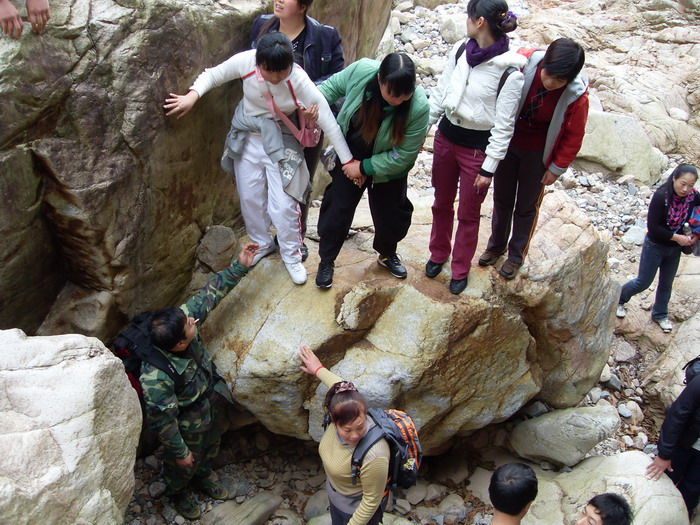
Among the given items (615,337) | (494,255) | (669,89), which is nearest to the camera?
(494,255)

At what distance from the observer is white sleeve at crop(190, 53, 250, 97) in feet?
13.2

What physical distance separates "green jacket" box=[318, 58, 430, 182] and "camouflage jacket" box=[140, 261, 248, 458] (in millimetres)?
1307

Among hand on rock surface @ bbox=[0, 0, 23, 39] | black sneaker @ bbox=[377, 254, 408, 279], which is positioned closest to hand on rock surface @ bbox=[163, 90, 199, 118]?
hand on rock surface @ bbox=[0, 0, 23, 39]

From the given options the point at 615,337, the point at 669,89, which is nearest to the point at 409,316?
the point at 615,337

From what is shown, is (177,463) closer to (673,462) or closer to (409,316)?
(409,316)

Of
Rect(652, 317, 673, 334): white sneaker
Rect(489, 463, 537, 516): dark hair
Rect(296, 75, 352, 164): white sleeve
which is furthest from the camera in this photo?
Rect(652, 317, 673, 334): white sneaker

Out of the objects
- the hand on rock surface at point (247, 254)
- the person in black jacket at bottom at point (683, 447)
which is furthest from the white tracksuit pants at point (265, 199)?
the person in black jacket at bottom at point (683, 447)

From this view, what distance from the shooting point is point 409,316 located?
463 centimetres

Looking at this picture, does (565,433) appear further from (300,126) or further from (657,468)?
(300,126)

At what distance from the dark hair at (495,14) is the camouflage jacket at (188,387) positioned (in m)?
2.34

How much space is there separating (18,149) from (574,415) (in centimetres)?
472

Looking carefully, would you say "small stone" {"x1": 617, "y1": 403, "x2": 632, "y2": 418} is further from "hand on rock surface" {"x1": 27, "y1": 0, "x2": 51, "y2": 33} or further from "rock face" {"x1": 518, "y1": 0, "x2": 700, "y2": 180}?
"hand on rock surface" {"x1": 27, "y1": 0, "x2": 51, "y2": 33}

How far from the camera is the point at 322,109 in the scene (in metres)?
3.89

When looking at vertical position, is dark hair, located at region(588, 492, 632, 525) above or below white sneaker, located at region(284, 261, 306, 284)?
below
